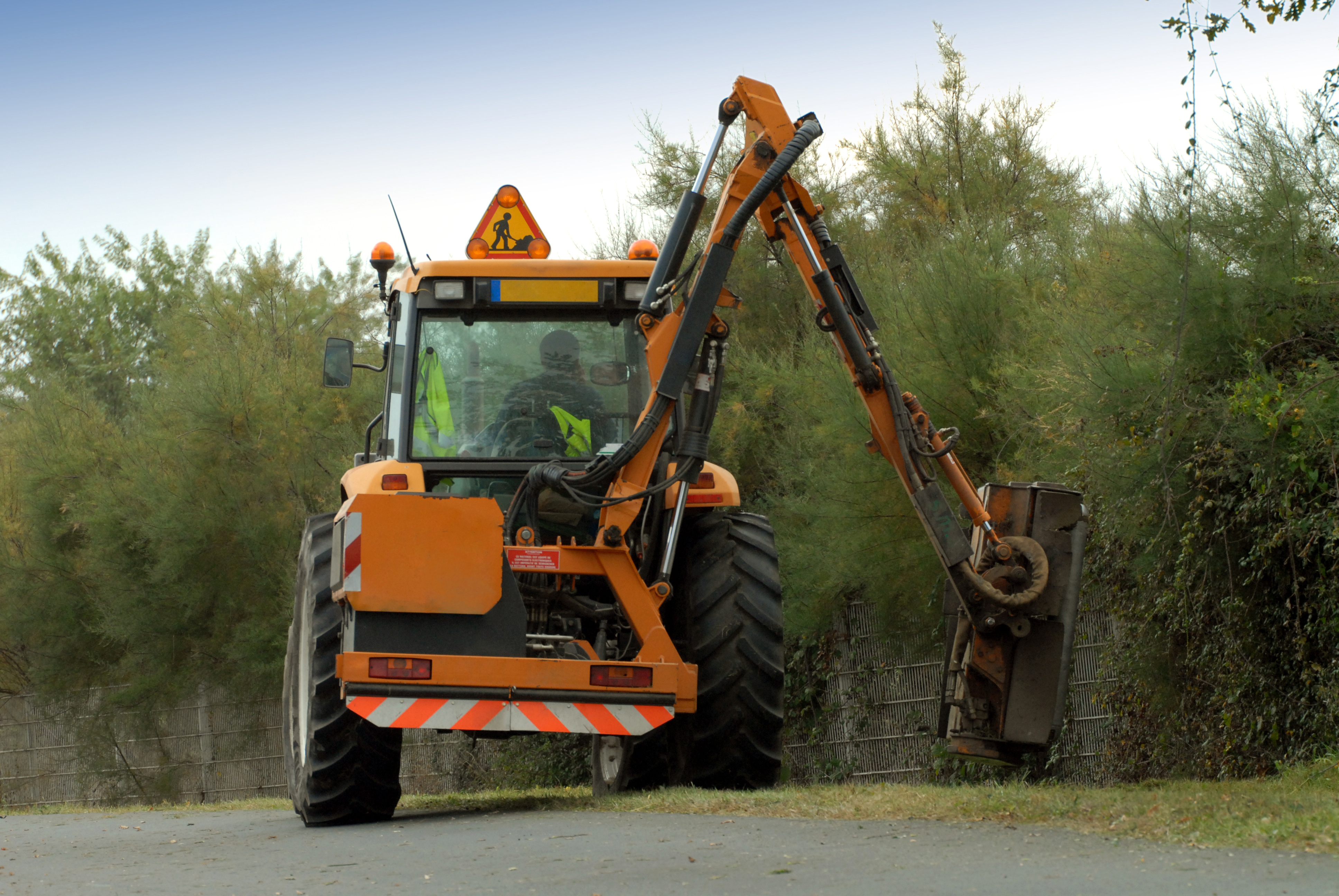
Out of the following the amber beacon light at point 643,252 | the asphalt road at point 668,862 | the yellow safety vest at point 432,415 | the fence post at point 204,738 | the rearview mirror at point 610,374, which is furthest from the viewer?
the fence post at point 204,738

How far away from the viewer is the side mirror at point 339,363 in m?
8.10

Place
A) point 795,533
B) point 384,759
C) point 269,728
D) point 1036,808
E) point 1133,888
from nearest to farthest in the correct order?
point 1133,888 < point 1036,808 < point 384,759 < point 795,533 < point 269,728

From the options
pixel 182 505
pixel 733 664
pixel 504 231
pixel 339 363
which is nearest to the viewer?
pixel 733 664

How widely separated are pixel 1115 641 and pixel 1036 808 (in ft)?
14.9

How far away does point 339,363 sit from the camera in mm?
8109

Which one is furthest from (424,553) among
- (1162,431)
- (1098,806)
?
(1162,431)

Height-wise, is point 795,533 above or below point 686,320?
below

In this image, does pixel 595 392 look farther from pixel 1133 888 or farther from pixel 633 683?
pixel 1133 888

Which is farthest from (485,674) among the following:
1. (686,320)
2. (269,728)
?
(269,728)

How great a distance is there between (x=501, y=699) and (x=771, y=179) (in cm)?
265

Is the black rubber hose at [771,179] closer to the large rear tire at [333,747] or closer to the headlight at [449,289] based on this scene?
the headlight at [449,289]

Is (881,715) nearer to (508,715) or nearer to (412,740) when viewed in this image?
(412,740)

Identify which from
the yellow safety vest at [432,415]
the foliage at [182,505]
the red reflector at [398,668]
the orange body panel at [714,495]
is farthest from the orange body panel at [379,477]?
the foliage at [182,505]

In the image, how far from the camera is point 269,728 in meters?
19.3
